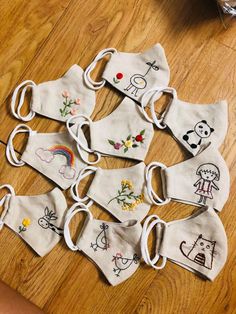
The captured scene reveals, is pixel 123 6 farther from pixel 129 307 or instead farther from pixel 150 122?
pixel 129 307

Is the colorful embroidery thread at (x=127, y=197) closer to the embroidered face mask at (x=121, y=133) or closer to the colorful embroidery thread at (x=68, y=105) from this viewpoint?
the embroidered face mask at (x=121, y=133)

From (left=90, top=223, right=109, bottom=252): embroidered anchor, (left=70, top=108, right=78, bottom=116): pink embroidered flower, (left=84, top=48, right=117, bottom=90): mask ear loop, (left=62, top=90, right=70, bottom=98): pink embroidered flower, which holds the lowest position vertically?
(left=90, top=223, right=109, bottom=252): embroidered anchor

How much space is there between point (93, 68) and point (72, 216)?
35cm

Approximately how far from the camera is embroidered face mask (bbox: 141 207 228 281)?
870 millimetres

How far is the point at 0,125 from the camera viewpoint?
951mm

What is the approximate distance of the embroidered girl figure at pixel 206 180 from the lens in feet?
2.90

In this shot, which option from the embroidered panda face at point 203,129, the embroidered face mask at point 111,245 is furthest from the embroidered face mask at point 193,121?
the embroidered face mask at point 111,245

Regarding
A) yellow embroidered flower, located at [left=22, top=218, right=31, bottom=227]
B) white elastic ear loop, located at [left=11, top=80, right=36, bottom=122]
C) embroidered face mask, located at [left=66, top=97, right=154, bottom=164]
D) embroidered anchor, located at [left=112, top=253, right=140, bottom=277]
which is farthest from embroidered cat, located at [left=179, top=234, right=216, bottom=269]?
white elastic ear loop, located at [left=11, top=80, right=36, bottom=122]

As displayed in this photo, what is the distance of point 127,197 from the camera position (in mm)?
895

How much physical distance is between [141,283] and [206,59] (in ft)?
1.71

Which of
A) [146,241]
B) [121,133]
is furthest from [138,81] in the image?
[146,241]

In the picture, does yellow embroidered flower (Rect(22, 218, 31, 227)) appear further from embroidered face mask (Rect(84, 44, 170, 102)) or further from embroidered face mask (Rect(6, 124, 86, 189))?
embroidered face mask (Rect(84, 44, 170, 102))

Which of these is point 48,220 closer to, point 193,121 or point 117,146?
point 117,146

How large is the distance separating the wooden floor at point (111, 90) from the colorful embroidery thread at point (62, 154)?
0.04 m
